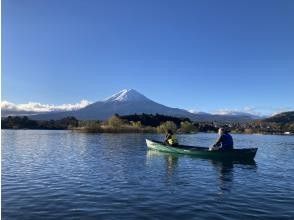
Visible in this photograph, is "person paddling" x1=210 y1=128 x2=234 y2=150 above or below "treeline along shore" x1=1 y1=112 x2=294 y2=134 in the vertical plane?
below

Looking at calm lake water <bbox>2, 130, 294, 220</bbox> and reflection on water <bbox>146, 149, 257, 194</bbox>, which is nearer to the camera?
calm lake water <bbox>2, 130, 294, 220</bbox>

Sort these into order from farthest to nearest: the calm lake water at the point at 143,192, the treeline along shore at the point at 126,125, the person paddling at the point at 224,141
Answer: the treeline along shore at the point at 126,125
the person paddling at the point at 224,141
the calm lake water at the point at 143,192

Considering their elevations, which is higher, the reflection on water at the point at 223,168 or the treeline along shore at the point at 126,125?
the treeline along shore at the point at 126,125

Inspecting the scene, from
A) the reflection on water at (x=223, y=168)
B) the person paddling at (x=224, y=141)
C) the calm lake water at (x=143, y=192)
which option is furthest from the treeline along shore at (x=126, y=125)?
the calm lake water at (x=143, y=192)

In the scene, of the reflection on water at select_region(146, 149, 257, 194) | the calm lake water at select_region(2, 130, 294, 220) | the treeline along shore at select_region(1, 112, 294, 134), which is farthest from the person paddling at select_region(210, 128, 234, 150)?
the treeline along shore at select_region(1, 112, 294, 134)

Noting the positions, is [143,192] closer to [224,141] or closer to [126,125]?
[224,141]

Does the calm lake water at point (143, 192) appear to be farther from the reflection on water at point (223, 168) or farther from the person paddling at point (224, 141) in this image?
the person paddling at point (224, 141)

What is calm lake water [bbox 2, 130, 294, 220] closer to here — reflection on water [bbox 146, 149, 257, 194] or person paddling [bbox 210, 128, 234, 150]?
reflection on water [bbox 146, 149, 257, 194]

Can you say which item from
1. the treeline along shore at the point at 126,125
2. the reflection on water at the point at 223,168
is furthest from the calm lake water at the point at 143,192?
the treeline along shore at the point at 126,125

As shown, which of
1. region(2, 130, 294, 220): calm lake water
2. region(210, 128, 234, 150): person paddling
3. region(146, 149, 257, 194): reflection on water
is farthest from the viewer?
region(210, 128, 234, 150): person paddling

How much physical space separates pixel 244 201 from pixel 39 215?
7845 millimetres

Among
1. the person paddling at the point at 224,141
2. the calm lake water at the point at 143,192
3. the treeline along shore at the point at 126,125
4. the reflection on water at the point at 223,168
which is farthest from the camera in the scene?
the treeline along shore at the point at 126,125

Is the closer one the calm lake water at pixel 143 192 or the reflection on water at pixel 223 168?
the calm lake water at pixel 143 192

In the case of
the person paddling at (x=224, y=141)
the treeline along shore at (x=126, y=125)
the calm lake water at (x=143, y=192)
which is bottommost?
the calm lake water at (x=143, y=192)
